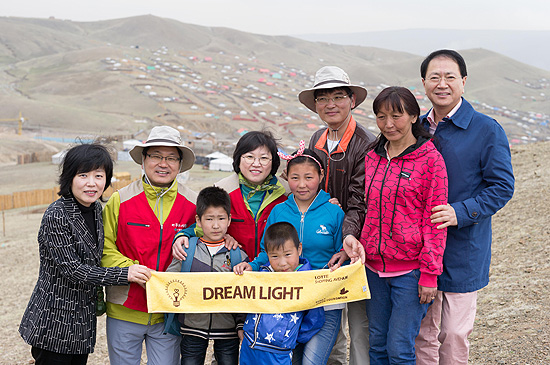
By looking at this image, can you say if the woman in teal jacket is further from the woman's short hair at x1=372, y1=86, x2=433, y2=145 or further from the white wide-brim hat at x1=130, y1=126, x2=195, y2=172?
the white wide-brim hat at x1=130, y1=126, x2=195, y2=172

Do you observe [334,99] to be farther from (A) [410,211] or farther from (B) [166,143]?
(B) [166,143]

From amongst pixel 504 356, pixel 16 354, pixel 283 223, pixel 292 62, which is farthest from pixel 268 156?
pixel 292 62

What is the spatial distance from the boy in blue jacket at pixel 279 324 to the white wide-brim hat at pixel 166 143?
123 cm

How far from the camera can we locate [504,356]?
17.6 ft

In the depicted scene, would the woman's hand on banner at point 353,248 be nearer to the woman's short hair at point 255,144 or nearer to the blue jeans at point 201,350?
the woman's short hair at point 255,144

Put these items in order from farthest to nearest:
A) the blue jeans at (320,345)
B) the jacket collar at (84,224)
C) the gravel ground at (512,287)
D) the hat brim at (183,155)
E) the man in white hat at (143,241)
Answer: the gravel ground at (512,287), the hat brim at (183,155), the man in white hat at (143,241), the blue jeans at (320,345), the jacket collar at (84,224)

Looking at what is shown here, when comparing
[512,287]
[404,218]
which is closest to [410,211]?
[404,218]

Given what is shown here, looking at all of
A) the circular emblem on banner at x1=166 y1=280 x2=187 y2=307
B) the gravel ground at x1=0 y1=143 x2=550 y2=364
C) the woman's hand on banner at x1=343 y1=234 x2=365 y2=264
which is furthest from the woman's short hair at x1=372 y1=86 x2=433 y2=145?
the gravel ground at x1=0 y1=143 x2=550 y2=364

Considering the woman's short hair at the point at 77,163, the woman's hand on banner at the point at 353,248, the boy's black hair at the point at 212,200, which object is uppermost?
the woman's short hair at the point at 77,163

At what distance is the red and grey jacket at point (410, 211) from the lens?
12.0 feet

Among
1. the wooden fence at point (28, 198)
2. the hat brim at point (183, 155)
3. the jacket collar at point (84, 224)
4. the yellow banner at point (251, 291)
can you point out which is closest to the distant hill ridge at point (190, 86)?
A: the wooden fence at point (28, 198)

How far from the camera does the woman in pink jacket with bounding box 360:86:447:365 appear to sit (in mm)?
3680

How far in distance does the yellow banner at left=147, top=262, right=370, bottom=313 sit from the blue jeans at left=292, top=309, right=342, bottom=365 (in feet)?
0.54

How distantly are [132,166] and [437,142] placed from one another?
4070cm
